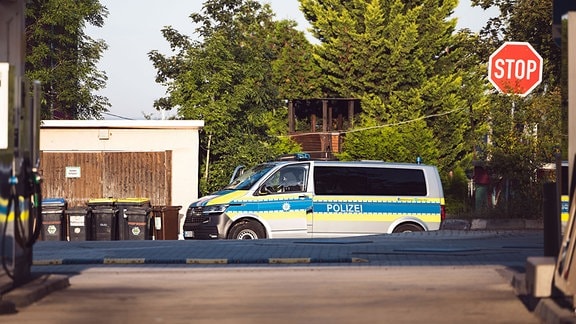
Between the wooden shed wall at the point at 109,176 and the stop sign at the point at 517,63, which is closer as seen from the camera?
the wooden shed wall at the point at 109,176

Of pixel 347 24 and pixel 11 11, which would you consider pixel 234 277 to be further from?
pixel 347 24

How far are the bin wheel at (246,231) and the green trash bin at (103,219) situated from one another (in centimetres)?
883

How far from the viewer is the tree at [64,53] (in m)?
41.0

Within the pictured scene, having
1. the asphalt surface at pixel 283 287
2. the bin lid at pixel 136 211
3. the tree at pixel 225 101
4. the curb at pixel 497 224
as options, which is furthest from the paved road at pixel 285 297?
the tree at pixel 225 101

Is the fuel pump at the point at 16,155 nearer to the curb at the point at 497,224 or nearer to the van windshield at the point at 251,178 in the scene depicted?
the van windshield at the point at 251,178

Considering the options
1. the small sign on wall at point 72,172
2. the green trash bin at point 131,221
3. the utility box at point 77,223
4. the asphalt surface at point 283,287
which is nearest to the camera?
the asphalt surface at point 283,287

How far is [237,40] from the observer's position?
176ft

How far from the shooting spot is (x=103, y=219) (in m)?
34.5

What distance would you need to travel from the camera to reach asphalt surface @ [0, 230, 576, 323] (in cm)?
1037

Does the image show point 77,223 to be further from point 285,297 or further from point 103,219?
point 285,297

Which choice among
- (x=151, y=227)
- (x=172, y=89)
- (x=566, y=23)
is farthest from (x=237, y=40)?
(x=566, y=23)

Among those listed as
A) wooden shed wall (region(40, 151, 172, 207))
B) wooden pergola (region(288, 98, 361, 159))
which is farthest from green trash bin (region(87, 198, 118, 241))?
wooden pergola (region(288, 98, 361, 159))

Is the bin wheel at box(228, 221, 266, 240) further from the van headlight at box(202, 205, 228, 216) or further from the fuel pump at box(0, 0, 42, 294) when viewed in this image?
the fuel pump at box(0, 0, 42, 294)

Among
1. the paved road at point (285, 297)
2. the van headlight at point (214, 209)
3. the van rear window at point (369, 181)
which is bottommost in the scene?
the paved road at point (285, 297)
